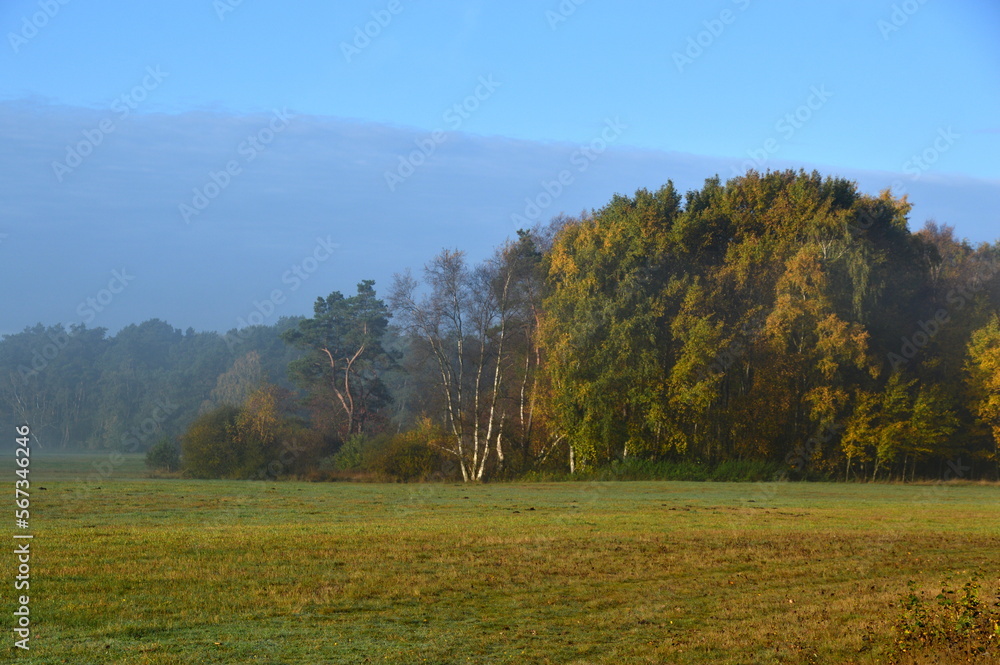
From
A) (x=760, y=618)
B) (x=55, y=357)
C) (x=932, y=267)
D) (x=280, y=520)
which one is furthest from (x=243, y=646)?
(x=55, y=357)

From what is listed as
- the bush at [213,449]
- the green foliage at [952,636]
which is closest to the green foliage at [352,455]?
the bush at [213,449]

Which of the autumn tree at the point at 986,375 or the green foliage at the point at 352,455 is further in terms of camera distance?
the green foliage at the point at 352,455

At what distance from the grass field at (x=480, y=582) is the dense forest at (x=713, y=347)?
20649 mm

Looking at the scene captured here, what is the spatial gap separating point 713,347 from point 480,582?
3512 cm

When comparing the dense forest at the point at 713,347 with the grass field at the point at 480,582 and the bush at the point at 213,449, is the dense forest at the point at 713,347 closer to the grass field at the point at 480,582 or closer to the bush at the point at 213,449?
the bush at the point at 213,449

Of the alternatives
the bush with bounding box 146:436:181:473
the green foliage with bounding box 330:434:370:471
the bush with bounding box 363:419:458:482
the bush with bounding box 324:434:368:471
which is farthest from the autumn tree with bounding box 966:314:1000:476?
the bush with bounding box 146:436:181:473

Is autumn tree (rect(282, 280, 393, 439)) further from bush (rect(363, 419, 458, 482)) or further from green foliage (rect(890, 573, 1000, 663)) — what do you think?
green foliage (rect(890, 573, 1000, 663))

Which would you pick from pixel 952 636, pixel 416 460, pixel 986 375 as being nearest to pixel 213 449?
pixel 416 460

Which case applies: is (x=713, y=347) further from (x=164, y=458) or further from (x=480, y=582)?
(x=164, y=458)

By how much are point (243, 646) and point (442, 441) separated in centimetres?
4094

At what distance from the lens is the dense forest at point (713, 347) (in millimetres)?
47312

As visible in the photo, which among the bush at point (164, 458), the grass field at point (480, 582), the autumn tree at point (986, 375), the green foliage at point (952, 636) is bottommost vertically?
the bush at point (164, 458)

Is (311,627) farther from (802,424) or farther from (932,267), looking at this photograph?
(932,267)

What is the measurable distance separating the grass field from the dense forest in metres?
20.6
